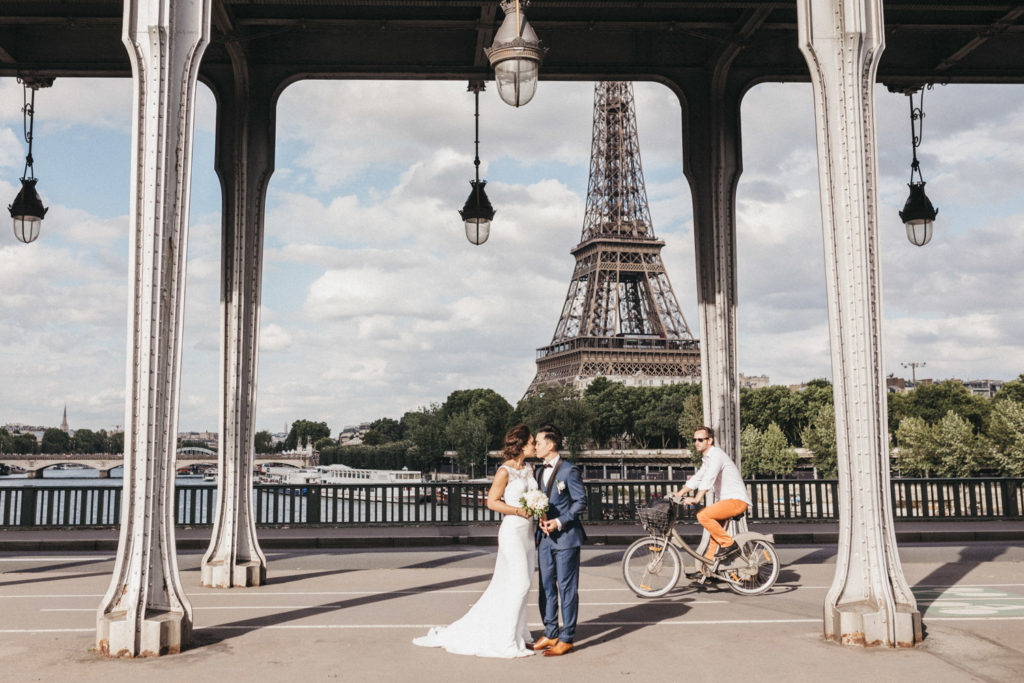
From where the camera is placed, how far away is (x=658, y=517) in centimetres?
1031

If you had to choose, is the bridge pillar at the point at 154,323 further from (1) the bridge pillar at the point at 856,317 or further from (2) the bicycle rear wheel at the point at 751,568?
(2) the bicycle rear wheel at the point at 751,568

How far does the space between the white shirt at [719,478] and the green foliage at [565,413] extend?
73.5m

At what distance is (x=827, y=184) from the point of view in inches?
332

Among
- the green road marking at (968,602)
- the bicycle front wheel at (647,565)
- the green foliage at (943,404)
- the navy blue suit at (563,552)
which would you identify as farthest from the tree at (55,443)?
the navy blue suit at (563,552)

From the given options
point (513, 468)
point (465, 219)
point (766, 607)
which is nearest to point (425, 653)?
point (513, 468)

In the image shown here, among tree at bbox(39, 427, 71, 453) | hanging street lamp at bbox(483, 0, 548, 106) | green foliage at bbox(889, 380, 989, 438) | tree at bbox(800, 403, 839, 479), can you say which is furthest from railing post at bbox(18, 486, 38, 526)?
tree at bbox(39, 427, 71, 453)

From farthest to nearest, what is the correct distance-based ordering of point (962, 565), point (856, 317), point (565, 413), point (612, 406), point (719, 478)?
1. point (612, 406)
2. point (565, 413)
3. point (962, 565)
4. point (719, 478)
5. point (856, 317)

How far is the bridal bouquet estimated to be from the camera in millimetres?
7434

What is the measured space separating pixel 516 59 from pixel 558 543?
12.9 feet

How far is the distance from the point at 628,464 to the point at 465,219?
8932 cm

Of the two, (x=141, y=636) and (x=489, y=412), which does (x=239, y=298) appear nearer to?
(x=141, y=636)

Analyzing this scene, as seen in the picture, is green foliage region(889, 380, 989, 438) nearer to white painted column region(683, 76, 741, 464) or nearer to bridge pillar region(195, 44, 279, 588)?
white painted column region(683, 76, 741, 464)

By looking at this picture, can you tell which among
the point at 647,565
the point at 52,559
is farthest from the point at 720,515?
the point at 52,559

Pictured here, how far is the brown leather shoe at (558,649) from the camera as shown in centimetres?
748
